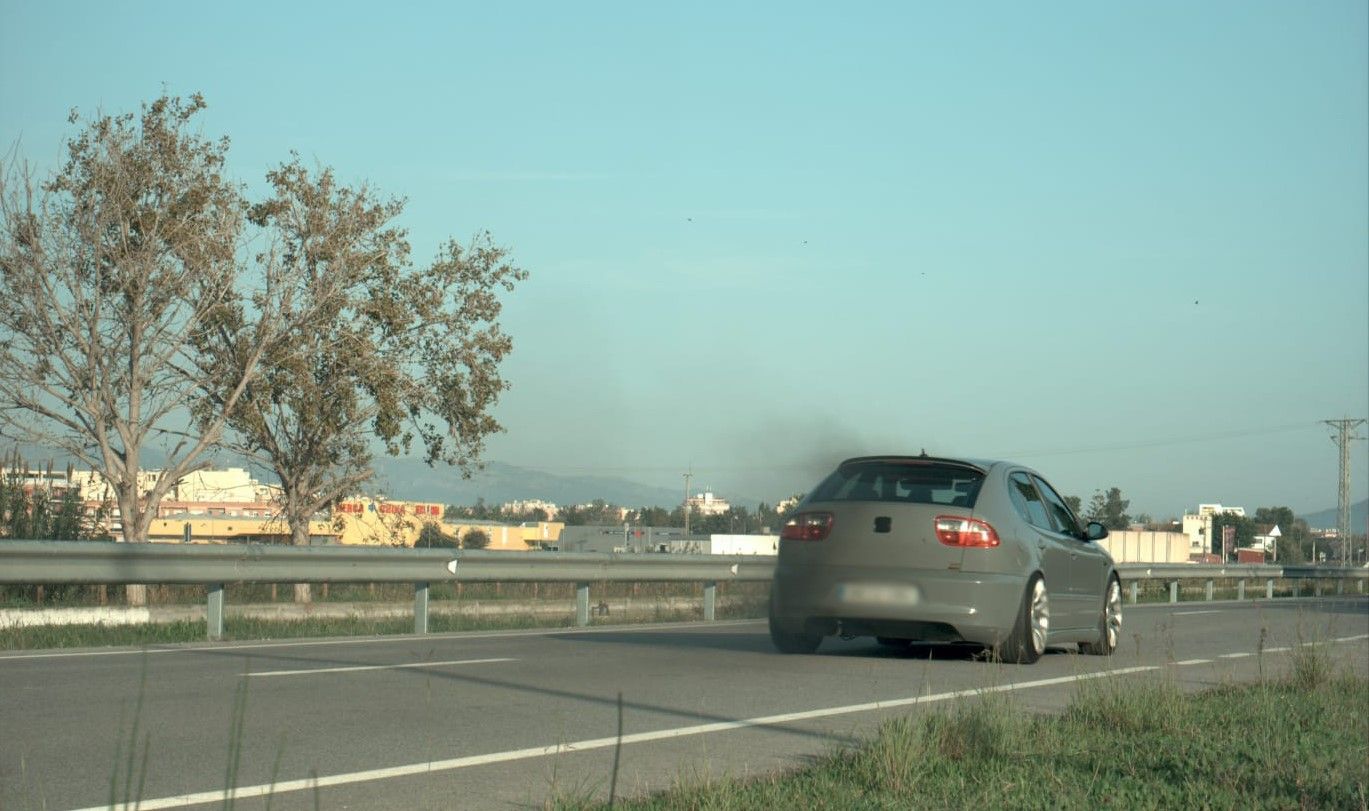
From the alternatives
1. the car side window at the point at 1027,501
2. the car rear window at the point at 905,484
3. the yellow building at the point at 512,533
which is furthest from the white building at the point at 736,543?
the car rear window at the point at 905,484

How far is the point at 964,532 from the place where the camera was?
1137cm

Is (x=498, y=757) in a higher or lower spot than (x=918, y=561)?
lower

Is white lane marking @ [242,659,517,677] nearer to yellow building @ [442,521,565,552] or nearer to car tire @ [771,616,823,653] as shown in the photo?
car tire @ [771,616,823,653]

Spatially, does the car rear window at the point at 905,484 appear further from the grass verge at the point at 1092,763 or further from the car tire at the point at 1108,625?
the grass verge at the point at 1092,763

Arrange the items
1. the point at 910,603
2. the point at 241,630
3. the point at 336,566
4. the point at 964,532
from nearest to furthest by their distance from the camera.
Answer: the point at 910,603, the point at 964,532, the point at 241,630, the point at 336,566

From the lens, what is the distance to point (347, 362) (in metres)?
31.2

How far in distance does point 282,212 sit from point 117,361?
19.2 feet

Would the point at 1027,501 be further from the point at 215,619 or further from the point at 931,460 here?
the point at 215,619

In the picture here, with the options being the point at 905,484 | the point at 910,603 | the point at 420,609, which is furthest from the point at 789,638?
the point at 420,609

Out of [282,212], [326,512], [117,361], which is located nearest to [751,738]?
[117,361]

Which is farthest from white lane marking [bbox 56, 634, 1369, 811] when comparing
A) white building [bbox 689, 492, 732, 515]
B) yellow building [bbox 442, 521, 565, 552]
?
white building [bbox 689, 492, 732, 515]

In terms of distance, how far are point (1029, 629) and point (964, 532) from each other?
3.37 feet

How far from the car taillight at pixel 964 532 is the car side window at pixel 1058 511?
1647 millimetres

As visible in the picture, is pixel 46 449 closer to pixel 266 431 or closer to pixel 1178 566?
pixel 266 431
